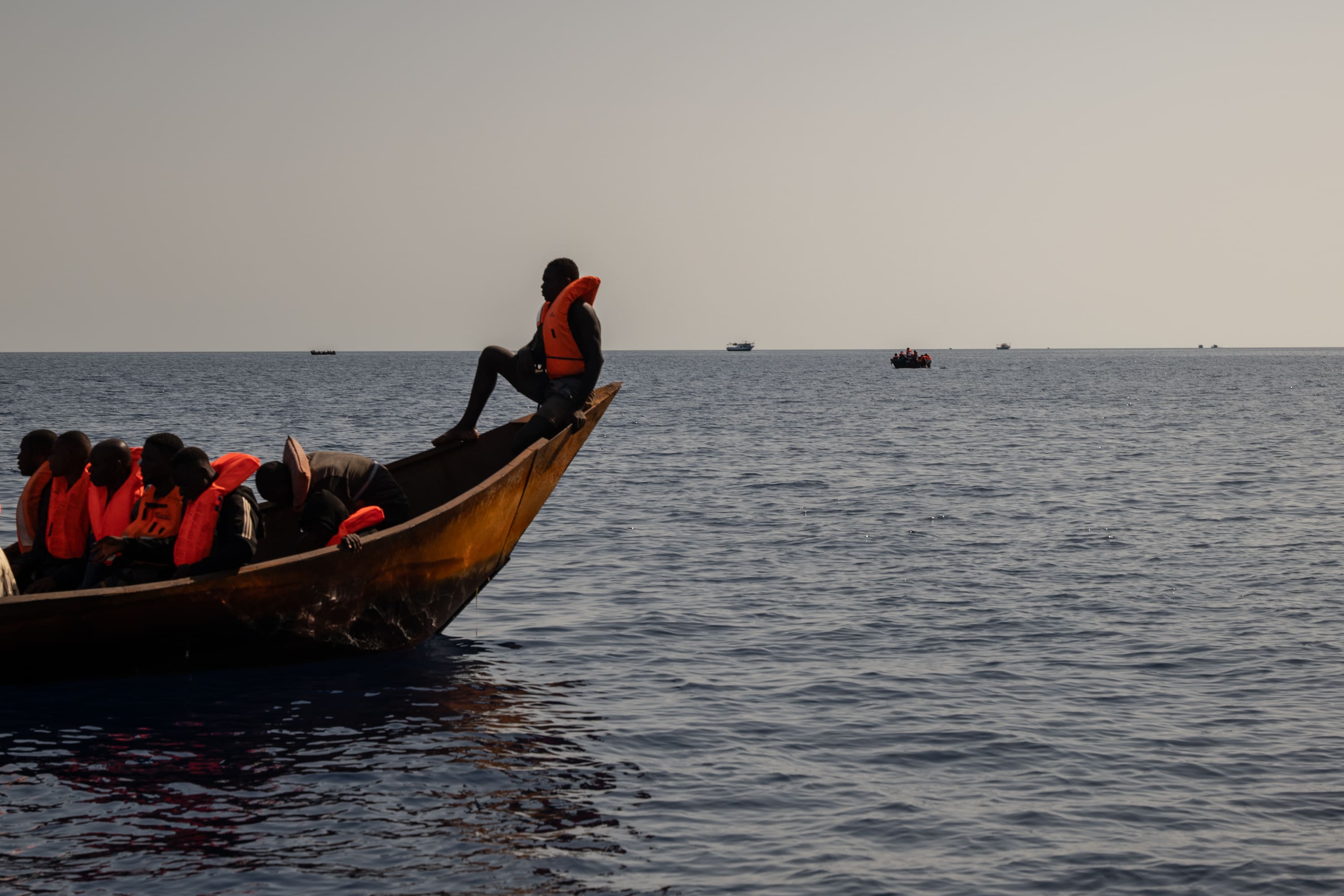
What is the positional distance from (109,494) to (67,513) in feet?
1.62

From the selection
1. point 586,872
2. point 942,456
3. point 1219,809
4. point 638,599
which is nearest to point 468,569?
point 638,599

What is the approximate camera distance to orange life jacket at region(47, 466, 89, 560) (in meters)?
11.0

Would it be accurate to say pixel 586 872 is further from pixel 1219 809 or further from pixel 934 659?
pixel 934 659

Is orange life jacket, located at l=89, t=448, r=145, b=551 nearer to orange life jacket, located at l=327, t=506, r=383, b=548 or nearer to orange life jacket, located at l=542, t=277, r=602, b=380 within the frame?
orange life jacket, located at l=327, t=506, r=383, b=548

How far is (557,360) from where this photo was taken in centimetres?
1205

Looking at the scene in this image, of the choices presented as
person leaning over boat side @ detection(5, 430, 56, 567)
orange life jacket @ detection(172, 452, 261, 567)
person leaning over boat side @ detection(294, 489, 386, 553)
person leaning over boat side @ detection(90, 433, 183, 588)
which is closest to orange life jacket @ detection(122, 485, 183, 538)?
person leaning over boat side @ detection(90, 433, 183, 588)

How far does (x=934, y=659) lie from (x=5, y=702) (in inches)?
314

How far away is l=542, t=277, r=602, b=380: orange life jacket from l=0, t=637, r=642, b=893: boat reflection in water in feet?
9.43

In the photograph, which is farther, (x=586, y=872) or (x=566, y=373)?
(x=566, y=373)

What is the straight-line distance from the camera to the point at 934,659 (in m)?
12.2

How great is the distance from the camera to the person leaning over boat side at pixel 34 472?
11328 millimetres

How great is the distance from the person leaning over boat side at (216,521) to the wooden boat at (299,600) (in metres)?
0.16

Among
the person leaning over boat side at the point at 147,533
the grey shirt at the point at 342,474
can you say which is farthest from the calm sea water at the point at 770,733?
the grey shirt at the point at 342,474

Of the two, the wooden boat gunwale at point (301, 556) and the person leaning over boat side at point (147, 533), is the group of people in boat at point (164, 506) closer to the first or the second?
the person leaning over boat side at point (147, 533)
